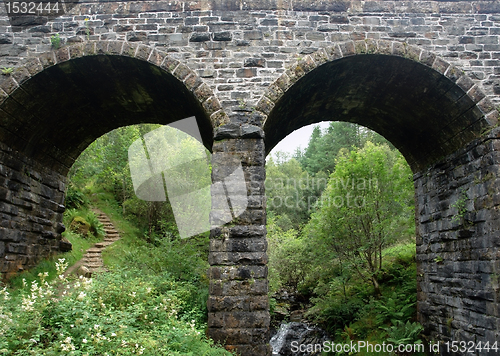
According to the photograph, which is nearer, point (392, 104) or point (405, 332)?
point (405, 332)

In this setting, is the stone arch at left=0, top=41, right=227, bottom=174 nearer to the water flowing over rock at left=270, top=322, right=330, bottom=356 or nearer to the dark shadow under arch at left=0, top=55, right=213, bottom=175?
the dark shadow under arch at left=0, top=55, right=213, bottom=175

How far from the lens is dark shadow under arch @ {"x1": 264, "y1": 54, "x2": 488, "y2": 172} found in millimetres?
6961

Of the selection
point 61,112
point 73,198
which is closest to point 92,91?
point 61,112

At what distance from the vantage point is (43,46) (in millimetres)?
Answer: 7090

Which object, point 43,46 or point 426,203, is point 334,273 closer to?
point 426,203

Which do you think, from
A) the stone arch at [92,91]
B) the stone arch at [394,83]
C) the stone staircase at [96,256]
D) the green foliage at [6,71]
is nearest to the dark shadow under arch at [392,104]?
the stone arch at [394,83]

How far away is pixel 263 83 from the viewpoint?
6.88m

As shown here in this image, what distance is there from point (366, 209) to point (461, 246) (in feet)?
13.6

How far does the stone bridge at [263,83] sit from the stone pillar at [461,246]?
0.03m

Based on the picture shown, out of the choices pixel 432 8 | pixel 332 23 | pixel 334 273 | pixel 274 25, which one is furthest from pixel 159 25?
pixel 334 273

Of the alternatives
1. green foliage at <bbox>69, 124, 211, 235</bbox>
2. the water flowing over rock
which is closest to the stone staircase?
green foliage at <bbox>69, 124, 211, 235</bbox>

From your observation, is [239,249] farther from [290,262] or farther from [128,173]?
[128,173]

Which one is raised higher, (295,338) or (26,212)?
(26,212)

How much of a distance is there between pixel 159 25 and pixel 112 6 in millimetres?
1013
